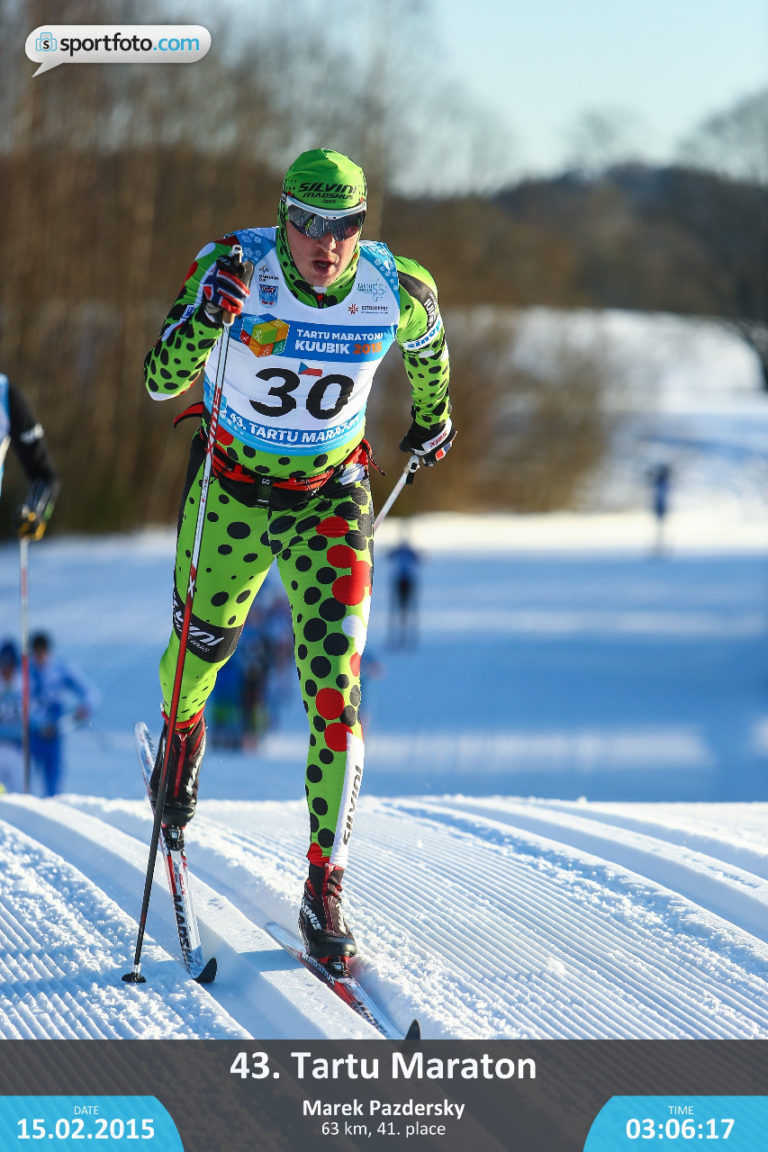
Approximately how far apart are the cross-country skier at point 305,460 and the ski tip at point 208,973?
231 millimetres

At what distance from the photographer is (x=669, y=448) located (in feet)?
119

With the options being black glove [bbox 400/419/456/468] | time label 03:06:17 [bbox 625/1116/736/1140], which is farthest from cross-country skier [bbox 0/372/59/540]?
time label 03:06:17 [bbox 625/1116/736/1140]

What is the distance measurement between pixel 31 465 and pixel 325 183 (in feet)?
10.4

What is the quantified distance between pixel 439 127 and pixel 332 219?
22185mm

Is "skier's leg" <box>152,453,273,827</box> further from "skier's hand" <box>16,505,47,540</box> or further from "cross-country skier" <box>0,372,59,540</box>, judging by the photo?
"skier's hand" <box>16,505,47,540</box>

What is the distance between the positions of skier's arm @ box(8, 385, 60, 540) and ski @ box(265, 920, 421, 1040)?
2911 millimetres

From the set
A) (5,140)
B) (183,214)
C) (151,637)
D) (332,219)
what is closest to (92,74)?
(5,140)

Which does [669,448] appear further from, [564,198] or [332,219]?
[332,219]

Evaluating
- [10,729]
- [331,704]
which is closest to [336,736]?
[331,704]

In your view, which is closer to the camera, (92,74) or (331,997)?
(331,997)

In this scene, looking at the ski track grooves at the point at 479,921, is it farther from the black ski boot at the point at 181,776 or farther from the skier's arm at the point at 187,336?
the skier's arm at the point at 187,336

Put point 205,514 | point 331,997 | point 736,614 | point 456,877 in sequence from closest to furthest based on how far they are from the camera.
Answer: point 331,997 → point 205,514 → point 456,877 → point 736,614

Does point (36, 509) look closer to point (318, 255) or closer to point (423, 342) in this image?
point (423, 342)

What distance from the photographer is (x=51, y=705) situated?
692cm
